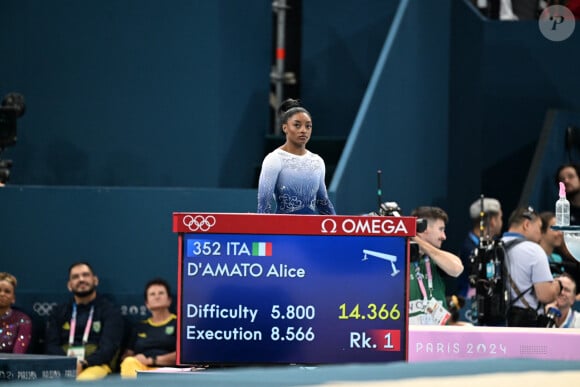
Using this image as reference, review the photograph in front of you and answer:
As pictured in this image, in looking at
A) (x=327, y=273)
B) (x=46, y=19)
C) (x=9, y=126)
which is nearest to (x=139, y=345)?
(x=9, y=126)

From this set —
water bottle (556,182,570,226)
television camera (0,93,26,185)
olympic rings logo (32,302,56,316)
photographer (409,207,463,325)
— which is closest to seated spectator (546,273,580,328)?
photographer (409,207,463,325)

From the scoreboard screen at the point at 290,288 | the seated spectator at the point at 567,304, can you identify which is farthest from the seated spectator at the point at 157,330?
the scoreboard screen at the point at 290,288

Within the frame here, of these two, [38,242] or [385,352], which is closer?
[385,352]

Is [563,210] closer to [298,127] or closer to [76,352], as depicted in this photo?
[298,127]

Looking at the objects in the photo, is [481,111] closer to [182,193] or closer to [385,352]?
[182,193]

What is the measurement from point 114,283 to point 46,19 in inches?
103

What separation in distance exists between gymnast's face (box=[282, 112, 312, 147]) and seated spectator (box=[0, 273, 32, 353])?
3.28m

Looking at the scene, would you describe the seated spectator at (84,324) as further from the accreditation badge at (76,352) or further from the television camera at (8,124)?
the television camera at (8,124)

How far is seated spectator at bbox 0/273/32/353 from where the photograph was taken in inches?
335

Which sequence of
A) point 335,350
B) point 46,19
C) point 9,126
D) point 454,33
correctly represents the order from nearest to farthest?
point 335,350, point 9,126, point 46,19, point 454,33

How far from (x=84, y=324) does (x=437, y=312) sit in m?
2.82

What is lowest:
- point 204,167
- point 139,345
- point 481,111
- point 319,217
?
point 139,345

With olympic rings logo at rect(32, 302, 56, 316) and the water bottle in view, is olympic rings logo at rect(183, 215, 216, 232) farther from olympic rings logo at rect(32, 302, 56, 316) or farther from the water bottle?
olympic rings logo at rect(32, 302, 56, 316)

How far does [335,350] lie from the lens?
494cm
